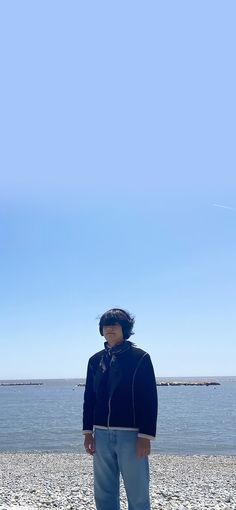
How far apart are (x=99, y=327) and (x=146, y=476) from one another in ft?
4.21

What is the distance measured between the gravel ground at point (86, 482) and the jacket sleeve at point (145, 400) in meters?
4.27

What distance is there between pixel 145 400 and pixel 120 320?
2.31 ft

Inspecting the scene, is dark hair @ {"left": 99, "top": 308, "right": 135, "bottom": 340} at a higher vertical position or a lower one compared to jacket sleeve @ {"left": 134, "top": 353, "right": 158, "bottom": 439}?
higher

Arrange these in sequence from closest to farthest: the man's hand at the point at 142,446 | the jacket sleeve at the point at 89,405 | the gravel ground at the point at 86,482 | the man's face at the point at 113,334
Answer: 1. the man's hand at the point at 142,446
2. the man's face at the point at 113,334
3. the jacket sleeve at the point at 89,405
4. the gravel ground at the point at 86,482

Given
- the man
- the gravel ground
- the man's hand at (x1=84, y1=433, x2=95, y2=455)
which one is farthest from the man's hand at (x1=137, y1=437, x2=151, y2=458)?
the gravel ground

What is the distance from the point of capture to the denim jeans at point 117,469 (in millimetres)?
4234

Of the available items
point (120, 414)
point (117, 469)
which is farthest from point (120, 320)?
point (117, 469)

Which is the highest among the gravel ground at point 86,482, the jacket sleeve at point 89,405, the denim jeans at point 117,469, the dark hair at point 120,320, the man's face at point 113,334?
the dark hair at point 120,320

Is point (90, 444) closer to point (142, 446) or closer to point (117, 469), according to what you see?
point (117, 469)

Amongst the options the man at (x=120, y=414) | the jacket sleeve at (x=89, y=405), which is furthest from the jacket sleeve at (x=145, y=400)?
the jacket sleeve at (x=89, y=405)

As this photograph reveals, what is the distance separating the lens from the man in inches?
167

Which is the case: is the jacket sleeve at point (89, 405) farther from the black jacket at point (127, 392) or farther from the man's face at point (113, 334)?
the man's face at point (113, 334)

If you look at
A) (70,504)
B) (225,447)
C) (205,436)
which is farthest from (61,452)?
(70,504)

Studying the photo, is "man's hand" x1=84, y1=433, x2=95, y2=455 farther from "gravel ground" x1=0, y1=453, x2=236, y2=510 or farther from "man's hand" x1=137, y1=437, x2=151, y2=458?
"gravel ground" x1=0, y1=453, x2=236, y2=510
